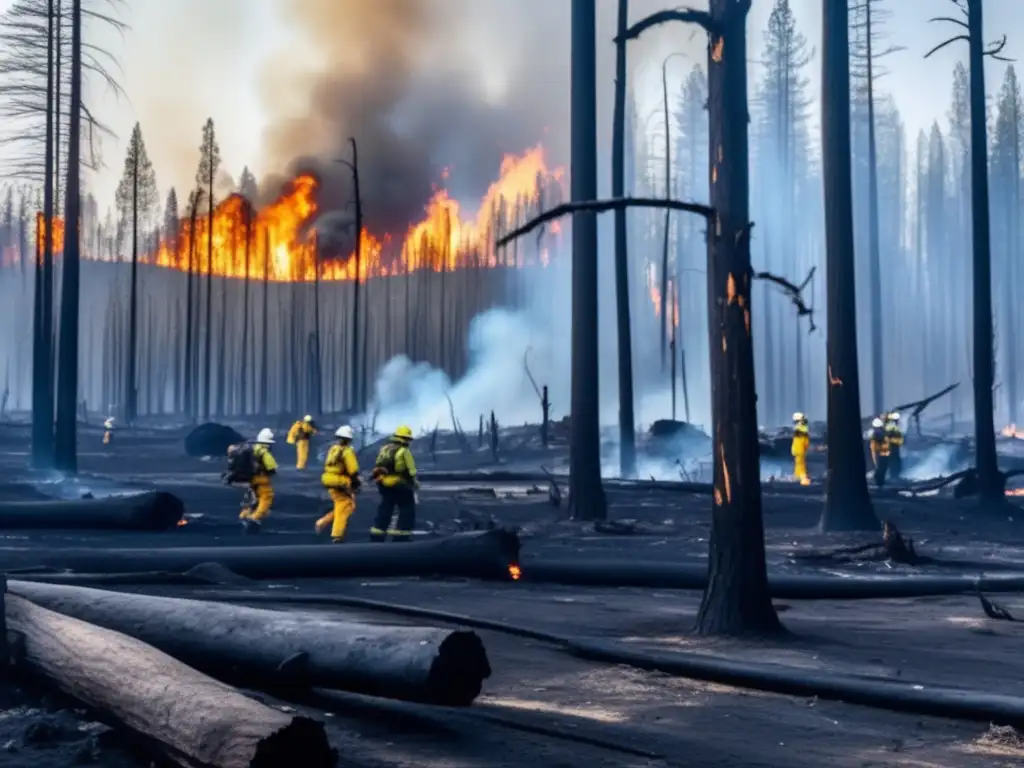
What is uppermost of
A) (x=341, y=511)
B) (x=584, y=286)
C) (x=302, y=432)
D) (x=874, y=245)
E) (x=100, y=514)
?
(x=874, y=245)

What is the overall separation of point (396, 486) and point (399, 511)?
0.34 meters

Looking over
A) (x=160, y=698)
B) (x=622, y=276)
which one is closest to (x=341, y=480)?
(x=160, y=698)

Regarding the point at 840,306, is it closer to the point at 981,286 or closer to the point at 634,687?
the point at 981,286

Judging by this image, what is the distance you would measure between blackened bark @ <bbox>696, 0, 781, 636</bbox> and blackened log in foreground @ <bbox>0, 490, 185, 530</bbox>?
10038 millimetres

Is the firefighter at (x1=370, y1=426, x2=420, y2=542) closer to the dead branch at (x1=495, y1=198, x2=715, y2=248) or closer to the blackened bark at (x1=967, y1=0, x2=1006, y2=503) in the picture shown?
the dead branch at (x1=495, y1=198, x2=715, y2=248)

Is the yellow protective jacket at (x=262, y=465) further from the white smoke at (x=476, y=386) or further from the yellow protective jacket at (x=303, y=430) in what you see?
the white smoke at (x=476, y=386)

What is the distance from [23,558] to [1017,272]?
2535 inches

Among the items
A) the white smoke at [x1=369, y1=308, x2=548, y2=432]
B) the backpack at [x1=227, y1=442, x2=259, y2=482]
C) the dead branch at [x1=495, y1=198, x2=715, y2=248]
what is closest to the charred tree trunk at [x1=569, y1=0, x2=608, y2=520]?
the backpack at [x1=227, y1=442, x2=259, y2=482]

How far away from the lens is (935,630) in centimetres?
1009

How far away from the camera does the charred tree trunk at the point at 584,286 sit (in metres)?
19.5

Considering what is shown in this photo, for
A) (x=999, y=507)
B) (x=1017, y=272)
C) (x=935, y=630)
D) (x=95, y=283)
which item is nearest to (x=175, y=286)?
(x=95, y=283)

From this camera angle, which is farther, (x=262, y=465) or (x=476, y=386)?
(x=476, y=386)

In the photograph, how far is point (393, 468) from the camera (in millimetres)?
15117

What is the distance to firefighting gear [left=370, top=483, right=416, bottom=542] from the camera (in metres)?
15.1
